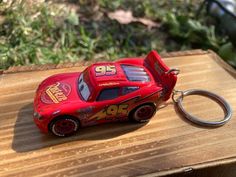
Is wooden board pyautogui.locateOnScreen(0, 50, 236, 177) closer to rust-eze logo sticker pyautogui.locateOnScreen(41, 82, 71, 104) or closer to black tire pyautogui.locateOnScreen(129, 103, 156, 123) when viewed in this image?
black tire pyautogui.locateOnScreen(129, 103, 156, 123)

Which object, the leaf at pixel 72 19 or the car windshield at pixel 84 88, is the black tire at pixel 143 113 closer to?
the car windshield at pixel 84 88

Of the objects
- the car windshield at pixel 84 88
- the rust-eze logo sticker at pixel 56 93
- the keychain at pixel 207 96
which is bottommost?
the keychain at pixel 207 96

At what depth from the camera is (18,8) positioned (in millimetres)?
2840

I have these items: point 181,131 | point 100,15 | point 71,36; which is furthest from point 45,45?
point 181,131

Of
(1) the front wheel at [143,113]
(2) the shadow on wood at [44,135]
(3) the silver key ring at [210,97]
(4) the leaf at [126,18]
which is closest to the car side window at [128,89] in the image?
(1) the front wheel at [143,113]

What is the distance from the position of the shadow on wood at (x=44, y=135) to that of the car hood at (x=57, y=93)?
0.16 metres

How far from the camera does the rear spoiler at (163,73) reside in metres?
1.88

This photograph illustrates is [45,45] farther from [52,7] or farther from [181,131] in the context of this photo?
[181,131]

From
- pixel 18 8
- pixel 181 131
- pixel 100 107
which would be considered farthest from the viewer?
pixel 18 8

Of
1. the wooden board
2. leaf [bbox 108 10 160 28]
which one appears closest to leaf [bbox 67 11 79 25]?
leaf [bbox 108 10 160 28]

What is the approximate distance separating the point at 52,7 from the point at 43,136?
1544 millimetres

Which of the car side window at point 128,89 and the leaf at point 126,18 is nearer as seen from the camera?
the car side window at point 128,89

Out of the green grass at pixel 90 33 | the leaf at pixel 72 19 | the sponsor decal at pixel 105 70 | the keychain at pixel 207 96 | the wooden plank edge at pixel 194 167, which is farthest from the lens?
the leaf at pixel 72 19

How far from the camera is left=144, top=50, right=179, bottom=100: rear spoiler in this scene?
188 cm
